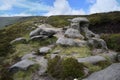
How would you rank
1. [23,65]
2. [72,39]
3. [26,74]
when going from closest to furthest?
[26,74] < [23,65] < [72,39]

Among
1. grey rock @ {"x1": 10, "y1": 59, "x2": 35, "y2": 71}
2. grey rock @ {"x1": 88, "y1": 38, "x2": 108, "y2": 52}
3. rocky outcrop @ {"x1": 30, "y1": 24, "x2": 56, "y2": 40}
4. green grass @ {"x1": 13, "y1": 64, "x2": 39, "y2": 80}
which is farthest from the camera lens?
rocky outcrop @ {"x1": 30, "y1": 24, "x2": 56, "y2": 40}

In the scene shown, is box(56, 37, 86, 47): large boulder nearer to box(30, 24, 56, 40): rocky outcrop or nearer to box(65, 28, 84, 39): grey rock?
box(65, 28, 84, 39): grey rock

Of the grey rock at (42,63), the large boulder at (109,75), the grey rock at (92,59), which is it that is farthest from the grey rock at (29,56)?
the large boulder at (109,75)

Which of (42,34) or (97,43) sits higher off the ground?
(42,34)

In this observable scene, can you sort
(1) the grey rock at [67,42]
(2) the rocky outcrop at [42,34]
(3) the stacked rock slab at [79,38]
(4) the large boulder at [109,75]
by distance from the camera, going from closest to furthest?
1. (4) the large boulder at [109,75]
2. (1) the grey rock at [67,42]
3. (3) the stacked rock slab at [79,38]
4. (2) the rocky outcrop at [42,34]

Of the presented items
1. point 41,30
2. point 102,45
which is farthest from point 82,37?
point 41,30

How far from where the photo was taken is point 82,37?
27297 mm

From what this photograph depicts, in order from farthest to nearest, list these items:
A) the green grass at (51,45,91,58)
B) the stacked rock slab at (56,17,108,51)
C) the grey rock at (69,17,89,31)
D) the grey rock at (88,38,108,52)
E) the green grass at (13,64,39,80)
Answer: the grey rock at (69,17,89,31) → the grey rock at (88,38,108,52) → the stacked rock slab at (56,17,108,51) → the green grass at (51,45,91,58) → the green grass at (13,64,39,80)

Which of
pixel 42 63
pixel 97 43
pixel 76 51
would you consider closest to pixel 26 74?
pixel 42 63

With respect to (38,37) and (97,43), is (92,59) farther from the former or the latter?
(38,37)

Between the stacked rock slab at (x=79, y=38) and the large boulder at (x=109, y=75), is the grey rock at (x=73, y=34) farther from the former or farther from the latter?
the large boulder at (x=109, y=75)

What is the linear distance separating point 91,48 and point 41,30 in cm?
890

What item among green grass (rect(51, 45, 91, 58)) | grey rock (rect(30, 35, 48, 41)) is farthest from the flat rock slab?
grey rock (rect(30, 35, 48, 41))

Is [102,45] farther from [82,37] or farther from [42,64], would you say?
[42,64]
